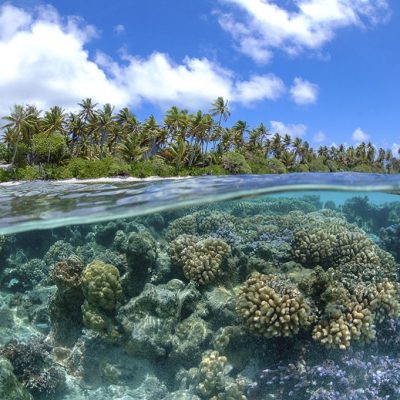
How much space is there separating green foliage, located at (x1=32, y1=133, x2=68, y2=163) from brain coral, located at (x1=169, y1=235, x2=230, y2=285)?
45.3m

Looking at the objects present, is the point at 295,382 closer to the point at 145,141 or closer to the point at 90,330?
the point at 90,330

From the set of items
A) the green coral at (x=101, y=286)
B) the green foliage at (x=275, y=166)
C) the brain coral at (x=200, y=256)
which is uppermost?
the green foliage at (x=275, y=166)

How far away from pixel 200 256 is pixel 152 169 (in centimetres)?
4682

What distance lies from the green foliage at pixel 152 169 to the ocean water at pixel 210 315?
4139 centimetres

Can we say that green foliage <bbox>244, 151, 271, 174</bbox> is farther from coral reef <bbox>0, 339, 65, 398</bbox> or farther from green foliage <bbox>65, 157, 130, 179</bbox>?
coral reef <bbox>0, 339, 65, 398</bbox>

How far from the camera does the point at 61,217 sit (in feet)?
40.3

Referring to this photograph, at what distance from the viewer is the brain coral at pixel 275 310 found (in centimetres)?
725

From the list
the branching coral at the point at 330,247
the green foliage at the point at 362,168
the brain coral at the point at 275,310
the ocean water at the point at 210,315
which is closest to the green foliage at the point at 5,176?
the ocean water at the point at 210,315

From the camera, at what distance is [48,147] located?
51.8 m

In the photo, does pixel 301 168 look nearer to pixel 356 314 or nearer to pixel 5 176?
pixel 5 176

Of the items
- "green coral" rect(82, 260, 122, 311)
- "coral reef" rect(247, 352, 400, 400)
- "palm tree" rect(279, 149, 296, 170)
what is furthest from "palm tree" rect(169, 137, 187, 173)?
"coral reef" rect(247, 352, 400, 400)

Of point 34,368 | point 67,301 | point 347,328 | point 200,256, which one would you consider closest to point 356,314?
point 347,328

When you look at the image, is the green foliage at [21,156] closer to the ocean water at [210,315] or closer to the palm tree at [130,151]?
the palm tree at [130,151]

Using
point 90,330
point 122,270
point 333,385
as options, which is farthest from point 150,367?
point 333,385
